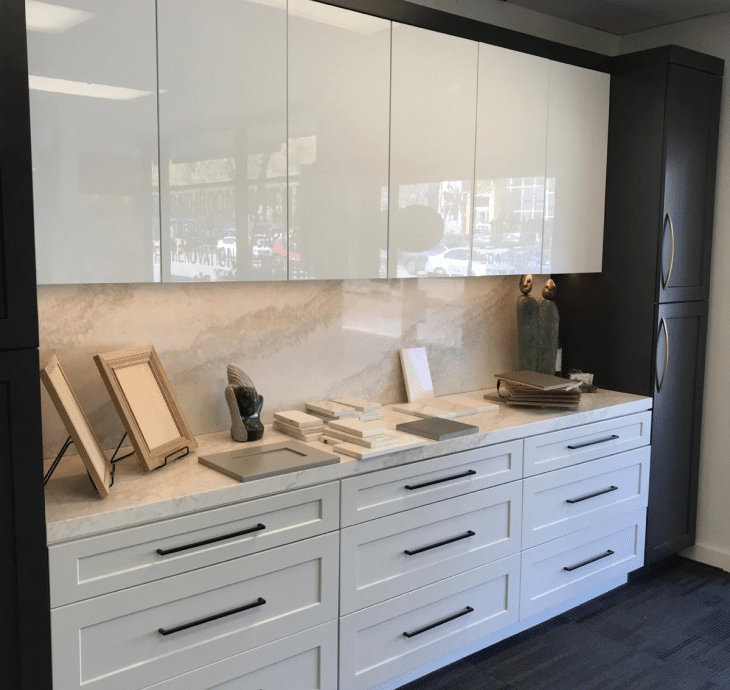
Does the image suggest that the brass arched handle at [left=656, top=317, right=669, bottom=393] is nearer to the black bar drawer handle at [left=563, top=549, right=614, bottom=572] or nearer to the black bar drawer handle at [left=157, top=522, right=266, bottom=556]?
the black bar drawer handle at [left=563, top=549, right=614, bottom=572]

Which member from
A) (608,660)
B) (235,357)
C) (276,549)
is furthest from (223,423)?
(608,660)

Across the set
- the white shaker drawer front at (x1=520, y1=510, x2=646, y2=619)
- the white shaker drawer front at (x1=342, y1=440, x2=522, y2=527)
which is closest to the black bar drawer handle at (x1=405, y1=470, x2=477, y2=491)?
the white shaker drawer front at (x1=342, y1=440, x2=522, y2=527)

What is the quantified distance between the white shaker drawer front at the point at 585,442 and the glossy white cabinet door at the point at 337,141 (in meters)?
0.93

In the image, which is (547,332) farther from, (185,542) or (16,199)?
(16,199)

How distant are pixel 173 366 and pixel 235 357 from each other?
24 cm

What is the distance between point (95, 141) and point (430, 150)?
1.24m

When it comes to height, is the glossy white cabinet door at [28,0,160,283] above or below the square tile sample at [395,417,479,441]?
above

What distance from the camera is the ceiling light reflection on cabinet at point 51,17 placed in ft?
6.39

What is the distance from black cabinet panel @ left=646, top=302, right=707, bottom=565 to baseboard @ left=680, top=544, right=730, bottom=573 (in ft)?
0.32

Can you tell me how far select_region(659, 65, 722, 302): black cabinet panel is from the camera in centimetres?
335

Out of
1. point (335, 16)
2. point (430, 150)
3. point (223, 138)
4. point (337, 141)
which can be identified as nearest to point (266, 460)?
point (223, 138)

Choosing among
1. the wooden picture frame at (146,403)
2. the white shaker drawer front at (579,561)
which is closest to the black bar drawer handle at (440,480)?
the white shaker drawer front at (579,561)

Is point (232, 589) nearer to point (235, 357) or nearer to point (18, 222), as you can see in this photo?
point (235, 357)

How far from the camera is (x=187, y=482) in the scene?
2.13 metres
